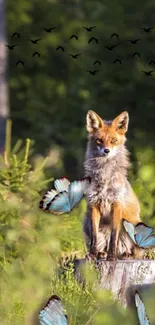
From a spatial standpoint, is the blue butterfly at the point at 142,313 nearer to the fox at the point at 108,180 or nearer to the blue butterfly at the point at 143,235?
the blue butterfly at the point at 143,235

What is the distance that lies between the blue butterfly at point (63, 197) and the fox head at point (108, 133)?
599mm

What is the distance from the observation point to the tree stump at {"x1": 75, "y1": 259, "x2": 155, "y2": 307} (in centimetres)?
761

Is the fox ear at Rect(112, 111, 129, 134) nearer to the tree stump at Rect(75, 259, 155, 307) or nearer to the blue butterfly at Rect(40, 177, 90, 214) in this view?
the blue butterfly at Rect(40, 177, 90, 214)

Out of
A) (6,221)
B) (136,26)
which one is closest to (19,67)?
(136,26)

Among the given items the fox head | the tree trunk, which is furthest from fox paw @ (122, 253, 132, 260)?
the tree trunk

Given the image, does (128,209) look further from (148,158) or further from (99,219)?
(148,158)

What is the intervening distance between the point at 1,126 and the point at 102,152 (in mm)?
10082

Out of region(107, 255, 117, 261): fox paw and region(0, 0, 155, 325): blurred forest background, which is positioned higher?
region(0, 0, 155, 325): blurred forest background

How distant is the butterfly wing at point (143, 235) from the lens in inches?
250

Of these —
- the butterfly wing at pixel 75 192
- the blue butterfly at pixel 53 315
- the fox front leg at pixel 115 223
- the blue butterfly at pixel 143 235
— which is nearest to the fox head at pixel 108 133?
the fox front leg at pixel 115 223

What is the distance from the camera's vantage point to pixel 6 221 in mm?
10000

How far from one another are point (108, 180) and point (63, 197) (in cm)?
80

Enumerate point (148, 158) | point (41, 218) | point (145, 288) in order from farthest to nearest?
point (148, 158) → point (41, 218) → point (145, 288)

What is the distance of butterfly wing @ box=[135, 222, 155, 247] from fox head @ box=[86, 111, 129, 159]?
71 centimetres
